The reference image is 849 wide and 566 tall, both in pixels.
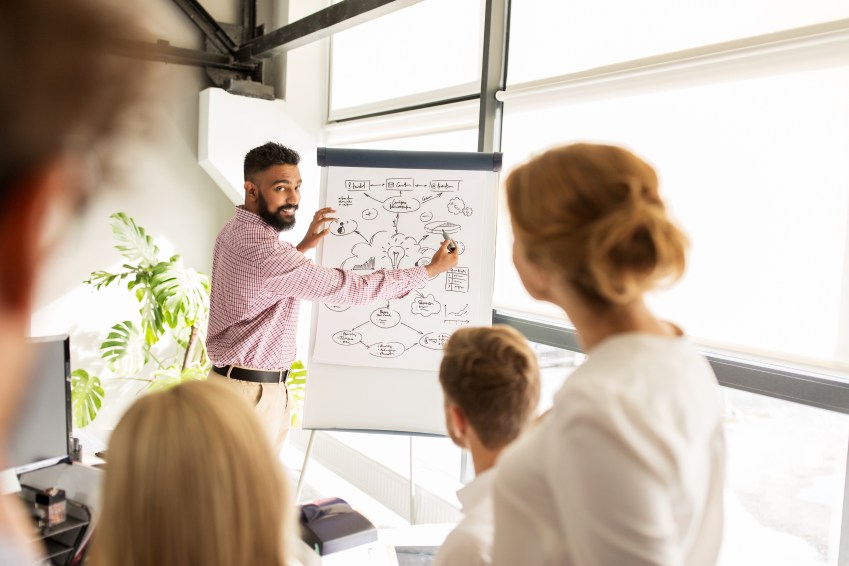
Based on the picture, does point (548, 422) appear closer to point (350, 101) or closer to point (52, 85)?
point (52, 85)

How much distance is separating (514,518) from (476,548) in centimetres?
24

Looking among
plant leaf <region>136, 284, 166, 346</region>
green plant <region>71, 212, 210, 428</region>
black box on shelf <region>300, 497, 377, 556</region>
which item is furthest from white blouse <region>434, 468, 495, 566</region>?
plant leaf <region>136, 284, 166, 346</region>

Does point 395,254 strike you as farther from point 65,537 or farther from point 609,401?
point 609,401

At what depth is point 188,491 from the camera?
2.66 ft

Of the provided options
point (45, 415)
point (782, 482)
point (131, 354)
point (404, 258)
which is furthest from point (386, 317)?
point (131, 354)

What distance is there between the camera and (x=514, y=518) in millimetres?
867

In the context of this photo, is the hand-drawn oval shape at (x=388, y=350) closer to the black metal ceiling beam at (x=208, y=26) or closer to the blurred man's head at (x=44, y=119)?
the blurred man's head at (x=44, y=119)

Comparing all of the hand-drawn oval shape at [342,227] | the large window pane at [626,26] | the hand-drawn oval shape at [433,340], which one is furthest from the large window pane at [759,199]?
the hand-drawn oval shape at [342,227]

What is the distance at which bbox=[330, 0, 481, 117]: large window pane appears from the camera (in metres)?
3.40

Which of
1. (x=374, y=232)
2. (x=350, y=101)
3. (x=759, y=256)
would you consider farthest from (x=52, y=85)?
(x=350, y=101)

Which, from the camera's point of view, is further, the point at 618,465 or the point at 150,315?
the point at 150,315

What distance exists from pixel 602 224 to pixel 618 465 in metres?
0.30

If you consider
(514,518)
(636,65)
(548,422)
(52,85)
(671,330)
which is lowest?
(514,518)

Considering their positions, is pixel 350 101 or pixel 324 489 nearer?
pixel 324 489
